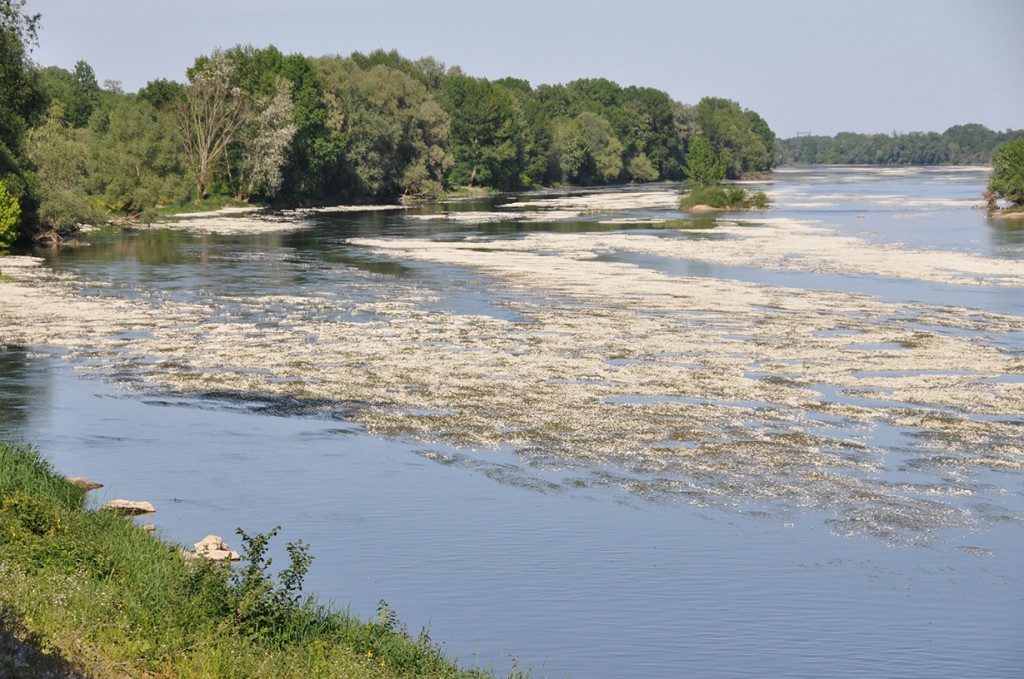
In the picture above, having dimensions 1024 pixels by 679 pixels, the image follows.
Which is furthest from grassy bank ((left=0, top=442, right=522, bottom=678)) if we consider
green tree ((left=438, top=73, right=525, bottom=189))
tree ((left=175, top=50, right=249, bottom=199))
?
green tree ((left=438, top=73, right=525, bottom=189))

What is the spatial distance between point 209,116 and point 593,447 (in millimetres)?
98379

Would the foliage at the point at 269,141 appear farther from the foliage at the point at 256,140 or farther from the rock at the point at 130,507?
the rock at the point at 130,507

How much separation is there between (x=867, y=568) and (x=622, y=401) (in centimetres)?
1077

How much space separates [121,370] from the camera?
3219cm

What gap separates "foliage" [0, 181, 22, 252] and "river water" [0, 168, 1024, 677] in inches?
371

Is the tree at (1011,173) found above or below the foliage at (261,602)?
above

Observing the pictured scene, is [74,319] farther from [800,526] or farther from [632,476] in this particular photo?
[800,526]

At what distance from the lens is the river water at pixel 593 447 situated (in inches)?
623

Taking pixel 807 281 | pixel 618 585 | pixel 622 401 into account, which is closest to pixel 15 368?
pixel 622 401

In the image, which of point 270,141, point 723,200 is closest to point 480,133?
point 270,141

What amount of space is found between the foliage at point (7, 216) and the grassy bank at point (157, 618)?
48.6 metres

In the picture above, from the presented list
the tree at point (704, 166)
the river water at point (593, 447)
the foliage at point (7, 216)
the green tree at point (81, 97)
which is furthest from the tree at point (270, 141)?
the river water at point (593, 447)

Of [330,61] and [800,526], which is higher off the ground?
[330,61]

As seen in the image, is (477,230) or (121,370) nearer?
(121,370)
